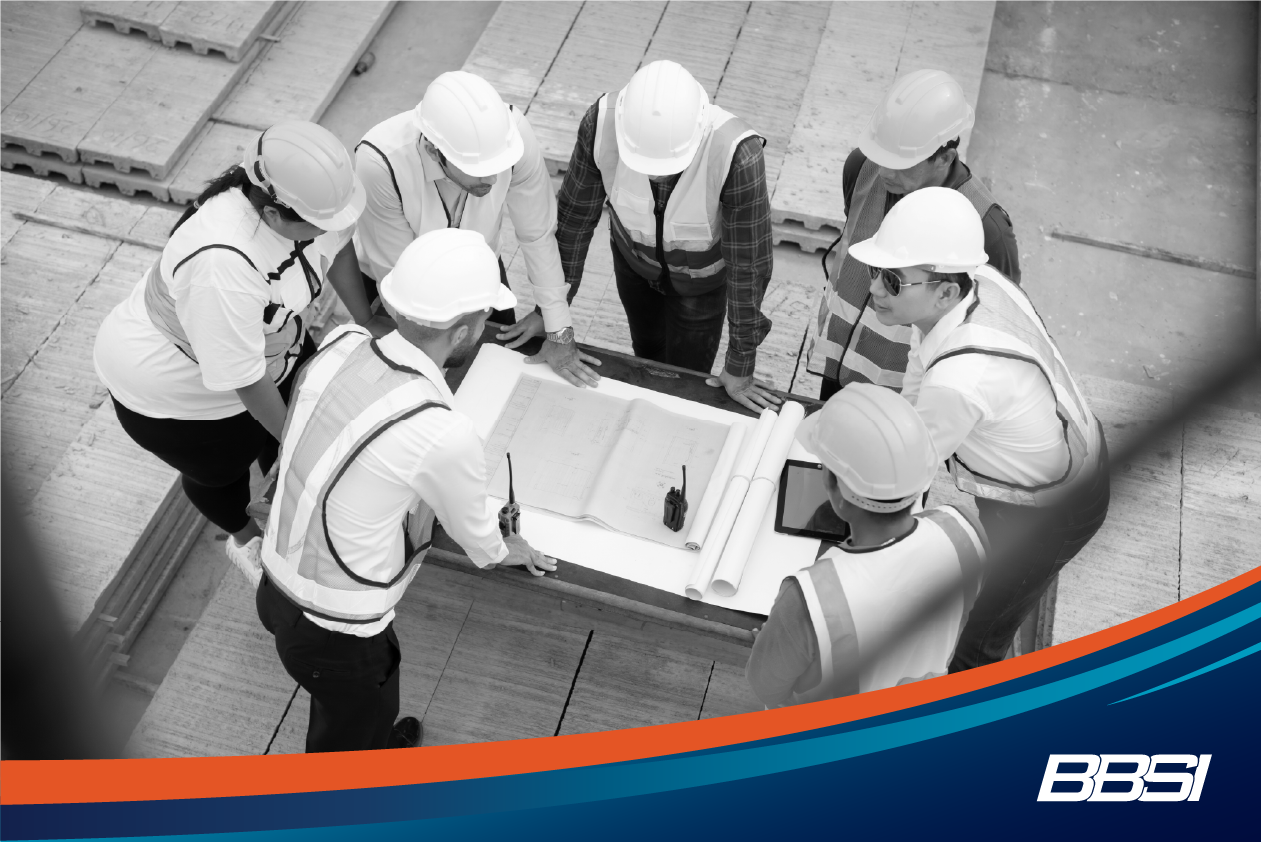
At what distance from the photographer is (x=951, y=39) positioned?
6.74m

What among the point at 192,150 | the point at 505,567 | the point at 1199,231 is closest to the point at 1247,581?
the point at 505,567

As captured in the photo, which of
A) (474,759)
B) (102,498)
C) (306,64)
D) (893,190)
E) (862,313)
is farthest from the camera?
(306,64)

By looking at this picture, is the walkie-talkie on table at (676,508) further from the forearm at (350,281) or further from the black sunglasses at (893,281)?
the forearm at (350,281)

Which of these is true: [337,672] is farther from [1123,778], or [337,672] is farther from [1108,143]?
[1108,143]

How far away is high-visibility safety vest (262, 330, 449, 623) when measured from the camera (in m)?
2.67

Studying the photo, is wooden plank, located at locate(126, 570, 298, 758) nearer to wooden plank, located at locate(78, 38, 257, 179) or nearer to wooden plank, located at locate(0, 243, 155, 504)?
wooden plank, located at locate(0, 243, 155, 504)

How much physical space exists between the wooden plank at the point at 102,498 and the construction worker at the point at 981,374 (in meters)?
3.16

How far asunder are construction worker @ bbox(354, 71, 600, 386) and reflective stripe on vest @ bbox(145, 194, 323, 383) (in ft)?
1.24

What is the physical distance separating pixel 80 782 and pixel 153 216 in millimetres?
5452

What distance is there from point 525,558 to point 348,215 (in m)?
1.19

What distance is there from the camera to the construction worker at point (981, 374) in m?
2.87

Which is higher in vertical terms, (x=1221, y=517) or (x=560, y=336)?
(x=560, y=336)

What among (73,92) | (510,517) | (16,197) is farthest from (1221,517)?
(73,92)

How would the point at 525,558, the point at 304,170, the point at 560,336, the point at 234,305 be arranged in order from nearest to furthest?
the point at 304,170, the point at 234,305, the point at 525,558, the point at 560,336
